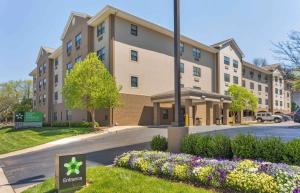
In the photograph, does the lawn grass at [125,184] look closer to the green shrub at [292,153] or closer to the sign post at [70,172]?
the sign post at [70,172]

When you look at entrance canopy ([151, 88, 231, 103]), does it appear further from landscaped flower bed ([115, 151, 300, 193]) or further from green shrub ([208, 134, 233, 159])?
landscaped flower bed ([115, 151, 300, 193])

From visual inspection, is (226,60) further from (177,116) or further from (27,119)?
(177,116)

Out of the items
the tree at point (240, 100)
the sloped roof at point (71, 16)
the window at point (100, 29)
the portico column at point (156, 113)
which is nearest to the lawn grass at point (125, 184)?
the portico column at point (156, 113)

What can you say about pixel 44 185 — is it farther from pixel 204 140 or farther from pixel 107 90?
pixel 107 90

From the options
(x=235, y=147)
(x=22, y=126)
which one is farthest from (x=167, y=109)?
(x=235, y=147)

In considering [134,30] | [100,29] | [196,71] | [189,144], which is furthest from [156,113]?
[189,144]

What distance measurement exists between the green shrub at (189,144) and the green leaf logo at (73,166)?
3448 millimetres

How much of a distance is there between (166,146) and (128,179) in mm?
3190

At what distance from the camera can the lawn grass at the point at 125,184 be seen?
6.46 m

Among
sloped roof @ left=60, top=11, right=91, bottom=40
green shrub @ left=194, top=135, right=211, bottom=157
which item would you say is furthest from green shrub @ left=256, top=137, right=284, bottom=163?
sloped roof @ left=60, top=11, right=91, bottom=40

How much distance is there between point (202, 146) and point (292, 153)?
2.58 meters

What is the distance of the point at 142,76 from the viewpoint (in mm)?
33875

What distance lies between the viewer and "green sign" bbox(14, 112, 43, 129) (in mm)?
35938

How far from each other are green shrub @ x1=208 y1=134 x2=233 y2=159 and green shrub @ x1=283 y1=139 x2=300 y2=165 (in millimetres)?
1585
